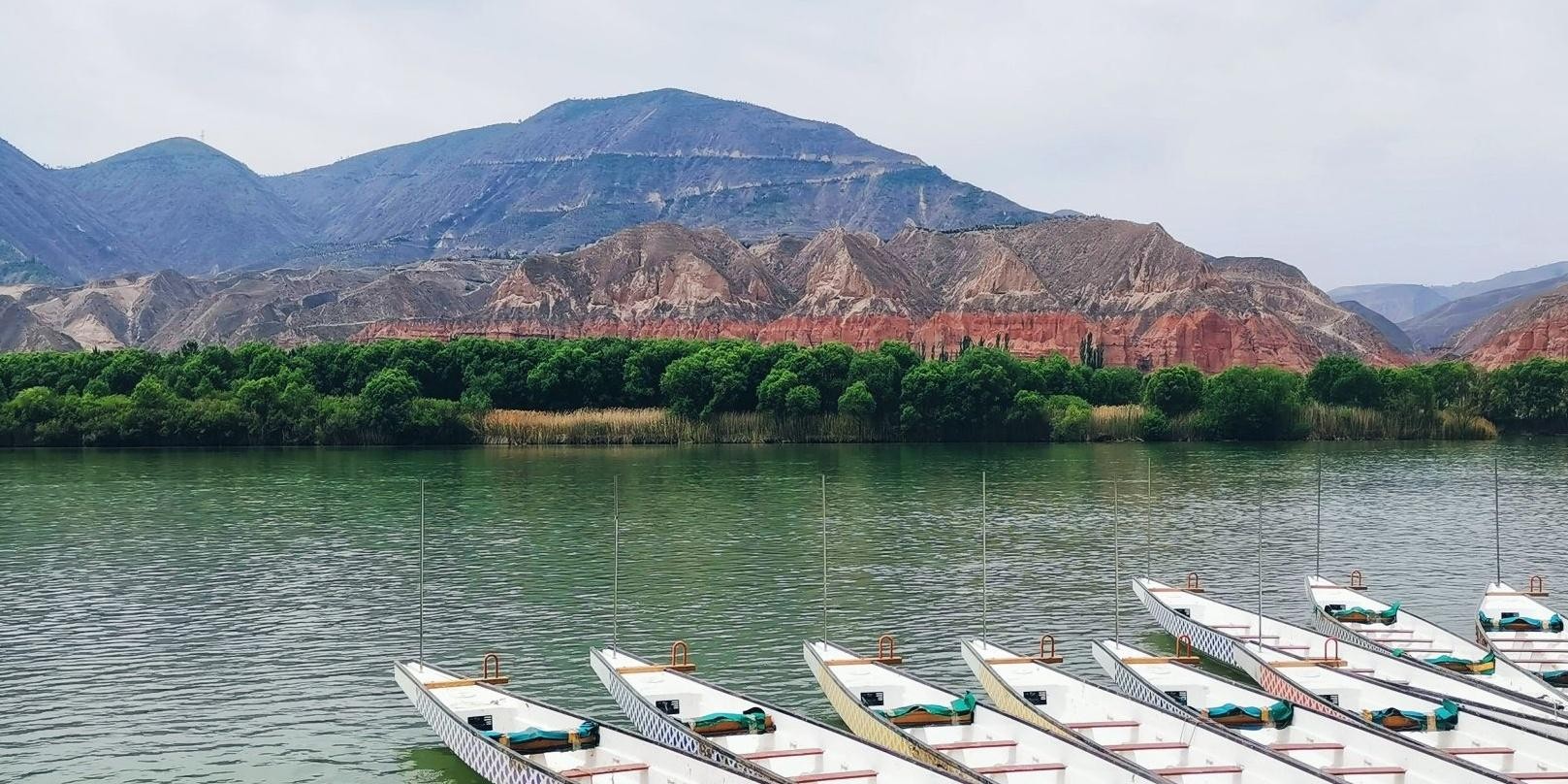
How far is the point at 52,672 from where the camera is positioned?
1387 inches

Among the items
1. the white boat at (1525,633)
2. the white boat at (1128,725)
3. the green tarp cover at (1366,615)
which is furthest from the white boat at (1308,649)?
the white boat at (1128,725)

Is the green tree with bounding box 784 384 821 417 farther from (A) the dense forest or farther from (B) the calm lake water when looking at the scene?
(B) the calm lake water

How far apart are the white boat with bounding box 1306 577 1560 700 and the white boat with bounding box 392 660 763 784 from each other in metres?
16.4

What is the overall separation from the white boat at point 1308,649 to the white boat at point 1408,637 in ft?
1.61

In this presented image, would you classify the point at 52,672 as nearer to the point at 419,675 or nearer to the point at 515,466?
the point at 419,675

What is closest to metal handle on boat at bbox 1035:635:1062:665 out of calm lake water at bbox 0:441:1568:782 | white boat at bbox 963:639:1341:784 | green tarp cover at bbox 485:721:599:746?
white boat at bbox 963:639:1341:784

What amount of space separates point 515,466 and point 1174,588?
5842 cm

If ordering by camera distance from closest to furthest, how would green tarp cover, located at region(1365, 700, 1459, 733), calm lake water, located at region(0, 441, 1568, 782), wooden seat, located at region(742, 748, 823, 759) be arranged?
wooden seat, located at region(742, 748, 823, 759) < green tarp cover, located at region(1365, 700, 1459, 733) < calm lake water, located at region(0, 441, 1568, 782)

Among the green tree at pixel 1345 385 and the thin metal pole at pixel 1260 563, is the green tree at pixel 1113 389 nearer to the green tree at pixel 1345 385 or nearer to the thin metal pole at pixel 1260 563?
the green tree at pixel 1345 385

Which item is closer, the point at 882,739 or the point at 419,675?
the point at 882,739

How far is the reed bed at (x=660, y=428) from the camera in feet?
378

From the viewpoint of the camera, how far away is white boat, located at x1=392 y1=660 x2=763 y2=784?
77.8ft

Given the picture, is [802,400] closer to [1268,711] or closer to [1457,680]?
[1457,680]

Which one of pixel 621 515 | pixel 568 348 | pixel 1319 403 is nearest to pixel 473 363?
pixel 568 348
